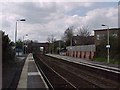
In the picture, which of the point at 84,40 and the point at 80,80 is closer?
the point at 80,80

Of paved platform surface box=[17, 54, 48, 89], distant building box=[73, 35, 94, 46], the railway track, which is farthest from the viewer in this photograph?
distant building box=[73, 35, 94, 46]

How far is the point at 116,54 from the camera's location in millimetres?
58750

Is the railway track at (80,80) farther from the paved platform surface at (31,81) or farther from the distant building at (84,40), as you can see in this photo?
the distant building at (84,40)

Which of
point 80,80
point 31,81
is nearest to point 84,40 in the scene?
point 80,80

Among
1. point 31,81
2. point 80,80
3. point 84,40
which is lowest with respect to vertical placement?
point 80,80

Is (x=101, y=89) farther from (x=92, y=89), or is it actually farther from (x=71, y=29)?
(x=71, y=29)

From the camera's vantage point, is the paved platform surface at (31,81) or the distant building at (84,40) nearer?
the paved platform surface at (31,81)

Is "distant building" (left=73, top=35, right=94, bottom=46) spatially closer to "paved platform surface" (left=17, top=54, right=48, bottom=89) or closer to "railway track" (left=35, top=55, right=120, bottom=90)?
"railway track" (left=35, top=55, right=120, bottom=90)

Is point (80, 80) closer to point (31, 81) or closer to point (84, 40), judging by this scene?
point (31, 81)

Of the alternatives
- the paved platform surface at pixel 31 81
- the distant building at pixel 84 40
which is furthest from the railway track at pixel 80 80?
the distant building at pixel 84 40

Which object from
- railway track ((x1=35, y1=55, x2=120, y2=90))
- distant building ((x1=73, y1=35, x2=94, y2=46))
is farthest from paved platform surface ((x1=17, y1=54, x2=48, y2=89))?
distant building ((x1=73, y1=35, x2=94, y2=46))

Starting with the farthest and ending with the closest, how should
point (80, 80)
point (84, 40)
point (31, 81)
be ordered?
1. point (84, 40)
2. point (80, 80)
3. point (31, 81)

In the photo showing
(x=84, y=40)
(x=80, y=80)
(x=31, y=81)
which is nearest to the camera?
(x=31, y=81)

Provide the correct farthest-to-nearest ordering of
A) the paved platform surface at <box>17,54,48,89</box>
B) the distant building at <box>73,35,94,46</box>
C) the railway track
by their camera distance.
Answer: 1. the distant building at <box>73,35,94,46</box>
2. the railway track
3. the paved platform surface at <box>17,54,48,89</box>
